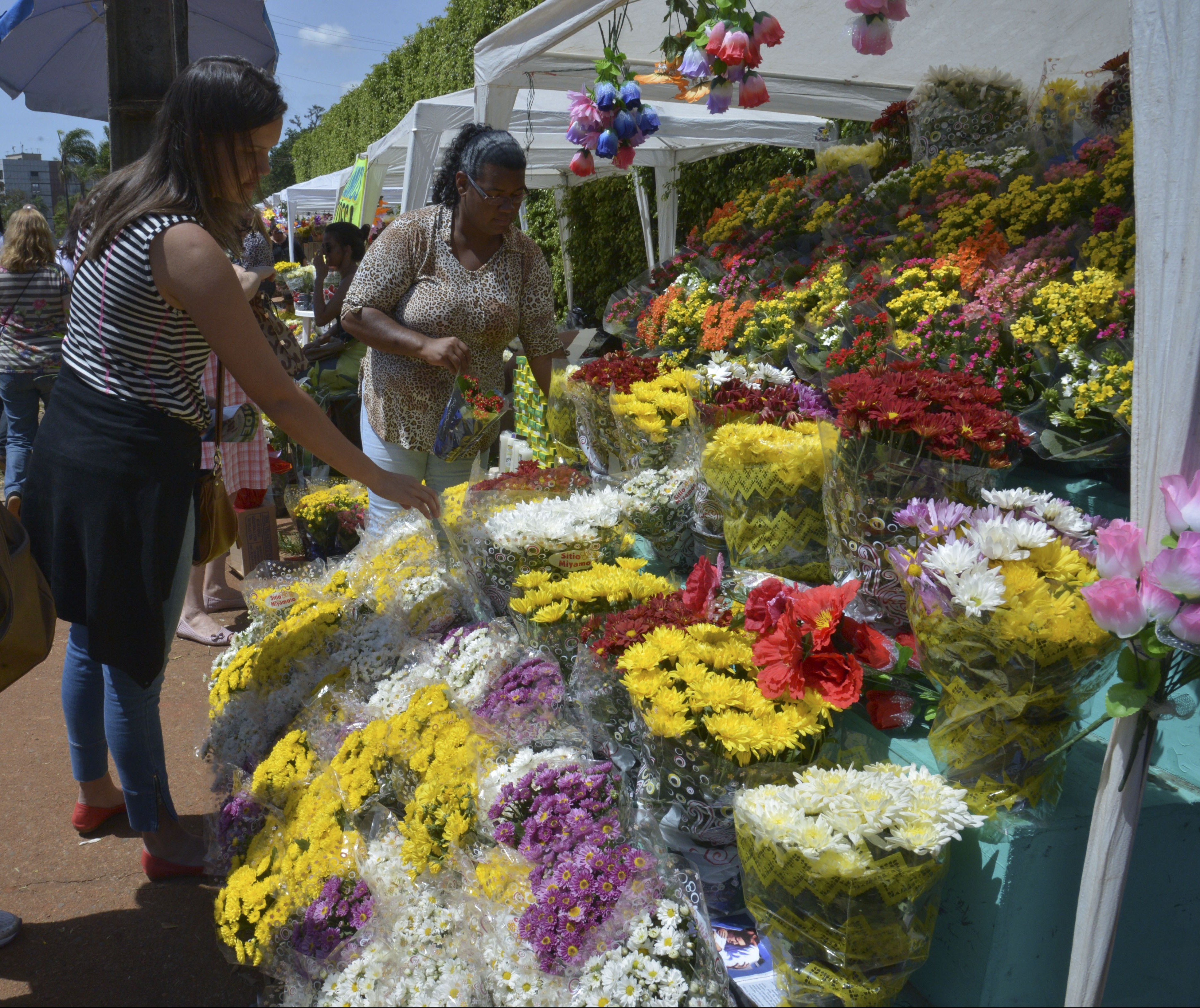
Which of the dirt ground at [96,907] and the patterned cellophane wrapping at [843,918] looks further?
the dirt ground at [96,907]

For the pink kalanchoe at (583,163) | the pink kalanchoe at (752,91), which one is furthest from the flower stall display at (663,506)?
the pink kalanchoe at (583,163)

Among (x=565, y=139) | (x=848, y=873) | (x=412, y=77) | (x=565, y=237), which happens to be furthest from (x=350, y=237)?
(x=412, y=77)

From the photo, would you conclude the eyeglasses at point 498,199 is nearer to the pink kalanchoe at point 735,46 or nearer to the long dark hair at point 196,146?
the long dark hair at point 196,146

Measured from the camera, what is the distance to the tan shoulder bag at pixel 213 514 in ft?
7.28

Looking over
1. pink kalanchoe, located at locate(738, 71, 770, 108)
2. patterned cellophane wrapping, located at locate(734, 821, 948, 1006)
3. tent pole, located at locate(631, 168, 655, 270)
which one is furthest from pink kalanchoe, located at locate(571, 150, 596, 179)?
tent pole, located at locate(631, 168, 655, 270)

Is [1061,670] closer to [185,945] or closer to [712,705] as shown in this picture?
[712,705]

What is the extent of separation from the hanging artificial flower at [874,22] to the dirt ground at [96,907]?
3146 millimetres

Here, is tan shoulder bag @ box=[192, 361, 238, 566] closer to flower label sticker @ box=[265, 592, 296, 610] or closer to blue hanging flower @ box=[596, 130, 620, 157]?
flower label sticker @ box=[265, 592, 296, 610]

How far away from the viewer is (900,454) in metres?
1.53

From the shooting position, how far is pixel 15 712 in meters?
3.48

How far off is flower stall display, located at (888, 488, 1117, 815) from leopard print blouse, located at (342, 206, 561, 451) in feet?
5.82

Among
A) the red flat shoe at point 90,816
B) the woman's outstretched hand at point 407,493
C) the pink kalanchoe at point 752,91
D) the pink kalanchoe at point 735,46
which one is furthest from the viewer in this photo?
the pink kalanchoe at point 752,91

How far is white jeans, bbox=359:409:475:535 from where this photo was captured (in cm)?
292

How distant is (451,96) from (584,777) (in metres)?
6.54
